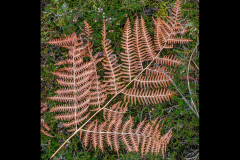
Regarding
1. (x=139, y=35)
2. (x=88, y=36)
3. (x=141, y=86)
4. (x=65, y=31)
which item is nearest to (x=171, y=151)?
(x=141, y=86)

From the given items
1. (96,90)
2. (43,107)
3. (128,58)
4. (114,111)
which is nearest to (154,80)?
(128,58)

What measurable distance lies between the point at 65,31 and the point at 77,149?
202 cm

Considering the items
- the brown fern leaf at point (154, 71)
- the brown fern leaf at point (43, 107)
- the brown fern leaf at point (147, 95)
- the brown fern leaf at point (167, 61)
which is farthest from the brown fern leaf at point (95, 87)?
the brown fern leaf at point (167, 61)

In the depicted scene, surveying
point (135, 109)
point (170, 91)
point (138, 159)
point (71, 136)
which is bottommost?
point (138, 159)

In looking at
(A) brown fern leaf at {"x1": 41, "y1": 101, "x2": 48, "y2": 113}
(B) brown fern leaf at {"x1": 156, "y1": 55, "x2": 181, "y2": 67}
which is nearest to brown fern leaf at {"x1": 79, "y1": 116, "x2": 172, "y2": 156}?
(A) brown fern leaf at {"x1": 41, "y1": 101, "x2": 48, "y2": 113}

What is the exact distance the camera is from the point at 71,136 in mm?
2879

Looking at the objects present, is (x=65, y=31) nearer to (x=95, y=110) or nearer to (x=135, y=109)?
(x=95, y=110)

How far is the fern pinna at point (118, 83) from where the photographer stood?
267cm

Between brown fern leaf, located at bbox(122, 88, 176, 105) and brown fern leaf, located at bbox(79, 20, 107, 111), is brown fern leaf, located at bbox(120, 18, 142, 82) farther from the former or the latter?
brown fern leaf, located at bbox(79, 20, 107, 111)

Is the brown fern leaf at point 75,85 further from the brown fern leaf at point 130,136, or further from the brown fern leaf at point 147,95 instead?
the brown fern leaf at point 147,95

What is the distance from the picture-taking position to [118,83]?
2783mm

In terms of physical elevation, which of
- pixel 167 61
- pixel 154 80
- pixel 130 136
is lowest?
pixel 130 136

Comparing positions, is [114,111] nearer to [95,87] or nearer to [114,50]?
[95,87]

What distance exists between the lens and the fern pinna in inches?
105
